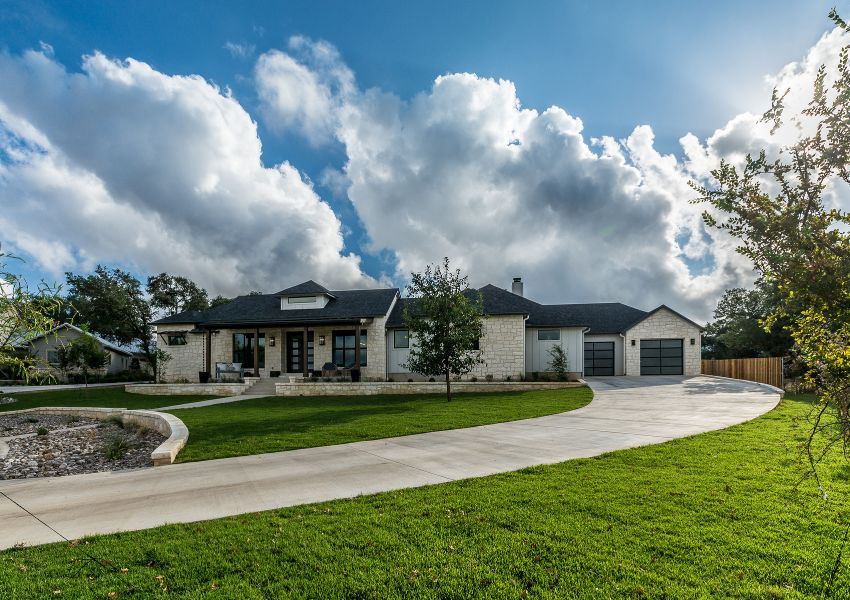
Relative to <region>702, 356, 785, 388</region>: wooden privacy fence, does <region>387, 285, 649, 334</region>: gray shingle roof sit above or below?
above

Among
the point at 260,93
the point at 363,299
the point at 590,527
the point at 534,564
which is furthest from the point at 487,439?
the point at 363,299

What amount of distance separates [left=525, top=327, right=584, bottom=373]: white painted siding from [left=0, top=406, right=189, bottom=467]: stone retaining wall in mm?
18968

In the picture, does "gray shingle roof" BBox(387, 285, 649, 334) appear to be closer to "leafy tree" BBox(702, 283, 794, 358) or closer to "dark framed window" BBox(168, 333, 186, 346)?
"leafy tree" BBox(702, 283, 794, 358)

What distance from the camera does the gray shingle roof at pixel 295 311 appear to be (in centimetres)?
2431

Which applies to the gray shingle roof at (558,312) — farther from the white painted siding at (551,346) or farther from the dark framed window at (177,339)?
the dark framed window at (177,339)

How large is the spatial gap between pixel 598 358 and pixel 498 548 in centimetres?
2847

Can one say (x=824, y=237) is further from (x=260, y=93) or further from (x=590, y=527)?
(x=260, y=93)

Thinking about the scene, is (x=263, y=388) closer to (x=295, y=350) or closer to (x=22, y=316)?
(x=295, y=350)

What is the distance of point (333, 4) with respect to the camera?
1210cm

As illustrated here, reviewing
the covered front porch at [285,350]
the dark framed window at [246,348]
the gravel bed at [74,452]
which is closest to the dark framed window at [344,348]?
the covered front porch at [285,350]

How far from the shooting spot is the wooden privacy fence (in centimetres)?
2059

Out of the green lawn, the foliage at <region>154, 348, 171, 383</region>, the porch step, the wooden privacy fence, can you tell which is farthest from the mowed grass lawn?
the foliage at <region>154, 348, 171, 383</region>

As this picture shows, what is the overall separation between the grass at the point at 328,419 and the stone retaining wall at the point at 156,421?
25 centimetres

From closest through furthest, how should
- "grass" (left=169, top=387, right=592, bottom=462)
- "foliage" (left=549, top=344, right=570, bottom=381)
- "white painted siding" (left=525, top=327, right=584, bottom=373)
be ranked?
"grass" (left=169, top=387, right=592, bottom=462) < "foliage" (left=549, top=344, right=570, bottom=381) < "white painted siding" (left=525, top=327, right=584, bottom=373)
